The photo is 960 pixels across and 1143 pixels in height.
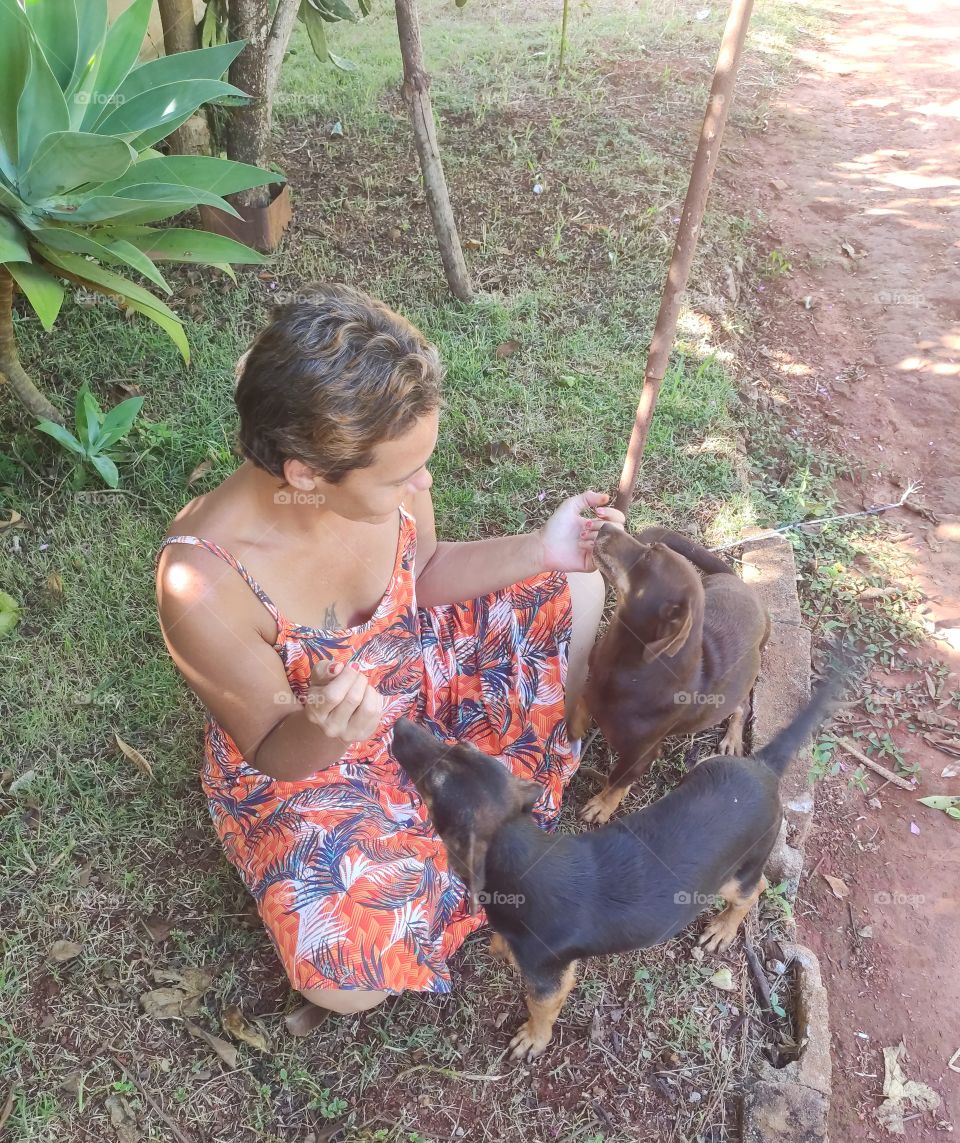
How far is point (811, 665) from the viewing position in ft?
12.3

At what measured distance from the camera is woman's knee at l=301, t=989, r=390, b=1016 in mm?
2312

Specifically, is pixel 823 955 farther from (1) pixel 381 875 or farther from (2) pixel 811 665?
(1) pixel 381 875

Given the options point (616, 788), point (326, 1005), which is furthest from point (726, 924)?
point (326, 1005)

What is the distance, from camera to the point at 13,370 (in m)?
3.65

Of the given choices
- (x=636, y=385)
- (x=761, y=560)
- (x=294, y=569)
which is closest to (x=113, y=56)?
(x=294, y=569)

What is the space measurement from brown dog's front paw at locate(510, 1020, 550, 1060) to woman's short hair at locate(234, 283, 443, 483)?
1703mm

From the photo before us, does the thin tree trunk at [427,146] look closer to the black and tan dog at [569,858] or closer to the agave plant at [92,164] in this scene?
the agave plant at [92,164]

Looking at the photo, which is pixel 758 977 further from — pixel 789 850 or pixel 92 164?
pixel 92 164

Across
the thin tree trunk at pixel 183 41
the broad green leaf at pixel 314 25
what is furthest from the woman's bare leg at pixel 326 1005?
the broad green leaf at pixel 314 25

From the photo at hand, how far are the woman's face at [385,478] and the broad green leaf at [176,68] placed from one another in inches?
89.2

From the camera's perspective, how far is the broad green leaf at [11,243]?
2887 millimetres

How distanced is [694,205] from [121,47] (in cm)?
245

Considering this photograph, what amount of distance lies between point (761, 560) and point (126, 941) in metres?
3.00

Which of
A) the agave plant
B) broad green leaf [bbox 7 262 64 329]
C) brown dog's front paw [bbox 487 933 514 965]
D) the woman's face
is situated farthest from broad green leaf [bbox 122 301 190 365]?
brown dog's front paw [bbox 487 933 514 965]
